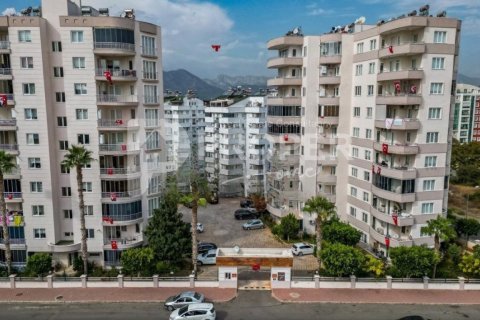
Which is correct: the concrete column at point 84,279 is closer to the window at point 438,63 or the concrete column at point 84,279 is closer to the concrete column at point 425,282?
the concrete column at point 425,282

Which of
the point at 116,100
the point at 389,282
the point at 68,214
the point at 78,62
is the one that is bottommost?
the point at 389,282

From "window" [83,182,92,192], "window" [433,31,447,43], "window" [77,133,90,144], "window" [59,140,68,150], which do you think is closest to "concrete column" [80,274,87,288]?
"window" [83,182,92,192]

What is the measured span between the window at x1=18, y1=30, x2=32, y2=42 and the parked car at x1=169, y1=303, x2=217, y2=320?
28821 mm

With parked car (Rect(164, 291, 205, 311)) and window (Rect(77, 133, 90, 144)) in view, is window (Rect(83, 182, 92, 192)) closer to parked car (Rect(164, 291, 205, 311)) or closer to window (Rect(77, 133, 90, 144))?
A: window (Rect(77, 133, 90, 144))

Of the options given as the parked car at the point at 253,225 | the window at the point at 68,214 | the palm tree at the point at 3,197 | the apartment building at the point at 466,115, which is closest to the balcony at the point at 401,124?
the parked car at the point at 253,225

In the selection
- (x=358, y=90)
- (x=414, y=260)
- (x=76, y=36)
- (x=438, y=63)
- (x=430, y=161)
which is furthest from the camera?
(x=358, y=90)

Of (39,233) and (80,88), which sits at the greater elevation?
(80,88)

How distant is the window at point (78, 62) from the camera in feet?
121

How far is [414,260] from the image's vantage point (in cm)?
3331

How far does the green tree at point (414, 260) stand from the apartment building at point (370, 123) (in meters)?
4.08

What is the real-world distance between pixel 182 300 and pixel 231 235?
786 inches

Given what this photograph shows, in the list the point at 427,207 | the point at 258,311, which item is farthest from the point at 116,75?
the point at 427,207

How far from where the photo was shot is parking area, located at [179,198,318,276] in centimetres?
4056

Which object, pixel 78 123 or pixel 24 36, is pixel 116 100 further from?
pixel 24 36
